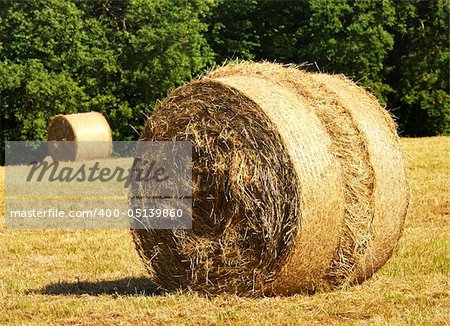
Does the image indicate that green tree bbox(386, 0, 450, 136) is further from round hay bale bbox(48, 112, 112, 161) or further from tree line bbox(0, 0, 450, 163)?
round hay bale bbox(48, 112, 112, 161)

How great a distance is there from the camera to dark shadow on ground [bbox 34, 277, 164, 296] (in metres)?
8.80

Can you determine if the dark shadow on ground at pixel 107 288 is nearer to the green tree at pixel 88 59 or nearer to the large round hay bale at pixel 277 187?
the large round hay bale at pixel 277 187

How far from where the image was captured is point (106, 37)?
33.3 metres

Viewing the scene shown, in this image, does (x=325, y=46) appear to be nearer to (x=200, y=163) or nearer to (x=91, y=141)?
(x=91, y=141)

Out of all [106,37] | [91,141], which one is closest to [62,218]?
[91,141]

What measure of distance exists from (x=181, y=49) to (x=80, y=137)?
329 inches

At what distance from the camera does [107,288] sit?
9.02 meters

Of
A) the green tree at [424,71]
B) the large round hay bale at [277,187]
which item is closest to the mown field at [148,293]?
the large round hay bale at [277,187]

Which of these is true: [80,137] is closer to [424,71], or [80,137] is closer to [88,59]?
[88,59]

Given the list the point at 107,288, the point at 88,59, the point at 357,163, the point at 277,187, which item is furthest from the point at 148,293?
the point at 88,59

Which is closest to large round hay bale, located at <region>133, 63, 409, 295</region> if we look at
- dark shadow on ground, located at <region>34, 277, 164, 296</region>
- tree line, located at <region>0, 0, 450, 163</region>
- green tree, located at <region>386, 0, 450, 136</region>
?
dark shadow on ground, located at <region>34, 277, 164, 296</region>

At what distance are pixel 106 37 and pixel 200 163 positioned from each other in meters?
25.6

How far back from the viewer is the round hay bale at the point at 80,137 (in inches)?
1015

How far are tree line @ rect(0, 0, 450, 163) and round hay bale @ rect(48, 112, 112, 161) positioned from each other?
3.50m
